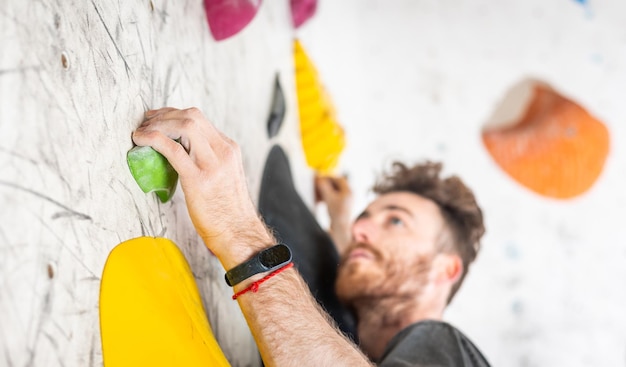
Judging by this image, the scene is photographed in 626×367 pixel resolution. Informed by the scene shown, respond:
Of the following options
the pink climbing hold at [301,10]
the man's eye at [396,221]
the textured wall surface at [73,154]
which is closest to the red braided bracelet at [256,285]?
the textured wall surface at [73,154]

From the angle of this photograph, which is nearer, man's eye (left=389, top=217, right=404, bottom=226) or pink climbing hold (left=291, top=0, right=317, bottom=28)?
man's eye (left=389, top=217, right=404, bottom=226)

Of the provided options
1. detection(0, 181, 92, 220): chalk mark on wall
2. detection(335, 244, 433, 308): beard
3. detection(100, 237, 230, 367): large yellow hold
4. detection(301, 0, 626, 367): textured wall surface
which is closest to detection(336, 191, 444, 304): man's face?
detection(335, 244, 433, 308): beard

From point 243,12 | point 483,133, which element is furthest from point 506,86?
point 243,12

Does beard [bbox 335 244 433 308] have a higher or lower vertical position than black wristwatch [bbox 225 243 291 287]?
lower

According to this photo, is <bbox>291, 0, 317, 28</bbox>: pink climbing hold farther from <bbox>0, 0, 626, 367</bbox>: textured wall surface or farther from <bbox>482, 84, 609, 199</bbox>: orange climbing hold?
<bbox>482, 84, 609, 199</bbox>: orange climbing hold

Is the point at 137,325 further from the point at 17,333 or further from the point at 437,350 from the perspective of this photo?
the point at 437,350

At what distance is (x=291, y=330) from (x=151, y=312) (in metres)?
0.20

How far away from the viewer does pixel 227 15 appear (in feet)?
4.09

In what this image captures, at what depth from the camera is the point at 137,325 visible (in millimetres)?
821

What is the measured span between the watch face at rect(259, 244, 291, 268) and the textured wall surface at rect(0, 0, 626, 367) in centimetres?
14

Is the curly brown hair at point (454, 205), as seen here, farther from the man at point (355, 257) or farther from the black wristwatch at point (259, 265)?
the black wristwatch at point (259, 265)

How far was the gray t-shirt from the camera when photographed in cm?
124

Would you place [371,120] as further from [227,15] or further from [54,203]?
[54,203]

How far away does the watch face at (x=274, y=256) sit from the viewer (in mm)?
973
